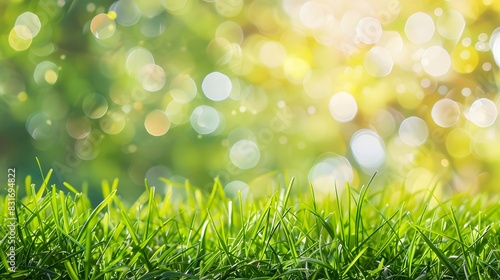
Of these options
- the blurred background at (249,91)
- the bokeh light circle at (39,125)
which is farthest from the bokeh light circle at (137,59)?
the bokeh light circle at (39,125)

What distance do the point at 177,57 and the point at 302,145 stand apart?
0.77 meters

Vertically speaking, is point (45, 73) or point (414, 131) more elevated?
point (45, 73)

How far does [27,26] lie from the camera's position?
3188mm

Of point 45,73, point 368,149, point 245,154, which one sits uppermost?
point 45,73

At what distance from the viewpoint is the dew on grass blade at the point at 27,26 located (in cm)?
314

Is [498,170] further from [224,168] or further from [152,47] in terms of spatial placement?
[152,47]

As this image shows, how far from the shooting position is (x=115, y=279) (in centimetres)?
77

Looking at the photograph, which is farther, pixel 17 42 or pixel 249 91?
pixel 249 91

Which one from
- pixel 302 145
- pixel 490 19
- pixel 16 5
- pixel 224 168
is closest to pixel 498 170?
pixel 490 19

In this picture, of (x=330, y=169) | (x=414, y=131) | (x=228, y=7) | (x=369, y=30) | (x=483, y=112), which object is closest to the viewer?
(x=483, y=112)

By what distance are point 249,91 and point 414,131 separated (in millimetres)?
847

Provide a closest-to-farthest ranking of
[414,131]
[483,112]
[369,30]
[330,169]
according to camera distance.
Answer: [483,112]
[369,30]
[414,131]
[330,169]

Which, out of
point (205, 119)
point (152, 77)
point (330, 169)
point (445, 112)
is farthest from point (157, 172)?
point (445, 112)

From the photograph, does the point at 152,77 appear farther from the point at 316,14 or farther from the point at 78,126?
the point at 316,14
